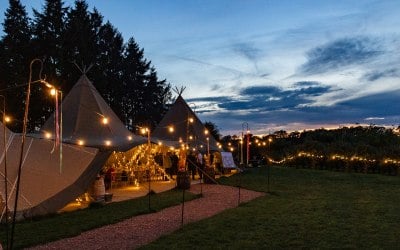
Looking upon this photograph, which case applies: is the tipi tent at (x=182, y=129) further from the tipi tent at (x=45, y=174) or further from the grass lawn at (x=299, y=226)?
the tipi tent at (x=45, y=174)

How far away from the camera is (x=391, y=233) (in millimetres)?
6906

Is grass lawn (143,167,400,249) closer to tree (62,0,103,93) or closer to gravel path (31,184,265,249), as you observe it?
gravel path (31,184,265,249)

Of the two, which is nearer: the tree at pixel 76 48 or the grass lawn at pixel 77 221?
the grass lawn at pixel 77 221

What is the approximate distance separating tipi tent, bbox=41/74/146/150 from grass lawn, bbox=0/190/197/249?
8.01 feet

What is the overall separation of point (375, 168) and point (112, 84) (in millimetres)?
19948

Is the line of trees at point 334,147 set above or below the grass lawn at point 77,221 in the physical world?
above

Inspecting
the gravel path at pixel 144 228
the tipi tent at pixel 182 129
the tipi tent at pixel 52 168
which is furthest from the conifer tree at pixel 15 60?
the gravel path at pixel 144 228

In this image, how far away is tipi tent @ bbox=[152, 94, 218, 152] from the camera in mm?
21516

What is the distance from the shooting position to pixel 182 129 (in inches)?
859

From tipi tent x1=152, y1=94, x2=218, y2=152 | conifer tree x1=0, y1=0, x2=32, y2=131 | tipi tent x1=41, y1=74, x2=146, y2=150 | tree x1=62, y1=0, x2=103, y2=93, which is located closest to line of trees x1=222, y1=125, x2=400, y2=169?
tipi tent x1=152, y1=94, x2=218, y2=152

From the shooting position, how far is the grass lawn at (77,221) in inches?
266

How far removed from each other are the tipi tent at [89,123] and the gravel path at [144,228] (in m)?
3.36

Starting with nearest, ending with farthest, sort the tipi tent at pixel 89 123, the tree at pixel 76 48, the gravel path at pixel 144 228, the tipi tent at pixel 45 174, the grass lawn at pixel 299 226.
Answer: the grass lawn at pixel 299 226, the gravel path at pixel 144 228, the tipi tent at pixel 45 174, the tipi tent at pixel 89 123, the tree at pixel 76 48

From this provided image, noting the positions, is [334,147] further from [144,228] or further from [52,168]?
[144,228]
